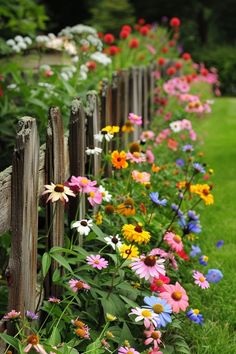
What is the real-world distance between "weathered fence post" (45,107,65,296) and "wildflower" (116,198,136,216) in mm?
335

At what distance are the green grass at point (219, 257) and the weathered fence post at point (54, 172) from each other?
29.1 inches

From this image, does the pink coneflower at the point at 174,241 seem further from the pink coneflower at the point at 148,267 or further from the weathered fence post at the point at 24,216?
the weathered fence post at the point at 24,216

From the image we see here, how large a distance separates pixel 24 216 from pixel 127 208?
2.72ft

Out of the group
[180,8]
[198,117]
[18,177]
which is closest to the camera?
[18,177]

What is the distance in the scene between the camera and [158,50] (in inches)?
410

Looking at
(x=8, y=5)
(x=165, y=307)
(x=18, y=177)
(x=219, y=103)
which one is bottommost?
(x=219, y=103)

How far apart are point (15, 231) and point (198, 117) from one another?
8.13 metres

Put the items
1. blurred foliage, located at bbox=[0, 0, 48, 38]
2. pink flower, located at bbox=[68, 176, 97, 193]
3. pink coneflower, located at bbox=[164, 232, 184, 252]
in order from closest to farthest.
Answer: pink flower, located at bbox=[68, 176, 97, 193]
pink coneflower, located at bbox=[164, 232, 184, 252]
blurred foliage, located at bbox=[0, 0, 48, 38]

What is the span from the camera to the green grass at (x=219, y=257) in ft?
9.21

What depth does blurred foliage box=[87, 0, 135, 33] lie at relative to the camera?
24500 millimetres

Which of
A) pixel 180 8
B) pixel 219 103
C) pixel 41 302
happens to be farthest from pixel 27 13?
pixel 180 8

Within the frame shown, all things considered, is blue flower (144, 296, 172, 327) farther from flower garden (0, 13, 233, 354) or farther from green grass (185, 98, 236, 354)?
green grass (185, 98, 236, 354)

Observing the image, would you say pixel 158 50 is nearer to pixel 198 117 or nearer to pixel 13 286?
pixel 198 117

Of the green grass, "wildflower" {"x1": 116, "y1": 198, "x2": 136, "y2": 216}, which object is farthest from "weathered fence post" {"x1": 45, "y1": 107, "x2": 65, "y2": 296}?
the green grass
